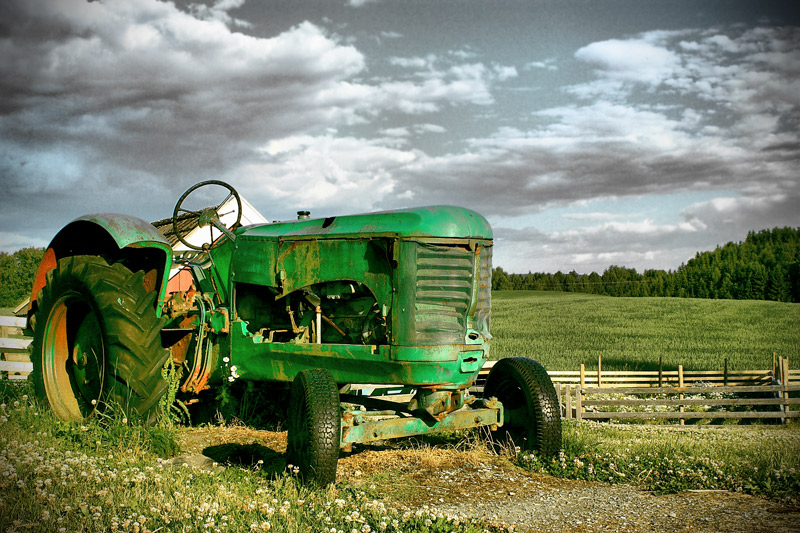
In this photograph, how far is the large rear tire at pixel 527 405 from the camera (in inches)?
202

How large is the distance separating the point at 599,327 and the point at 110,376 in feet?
117

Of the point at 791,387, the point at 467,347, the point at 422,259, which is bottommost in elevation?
the point at 791,387

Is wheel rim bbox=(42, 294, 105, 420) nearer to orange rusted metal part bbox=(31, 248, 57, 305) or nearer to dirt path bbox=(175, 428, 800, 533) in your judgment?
orange rusted metal part bbox=(31, 248, 57, 305)

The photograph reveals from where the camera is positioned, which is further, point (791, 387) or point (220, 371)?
point (791, 387)

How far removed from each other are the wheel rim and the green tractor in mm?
13

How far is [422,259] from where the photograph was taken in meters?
4.59

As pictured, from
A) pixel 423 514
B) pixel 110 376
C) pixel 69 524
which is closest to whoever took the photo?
pixel 69 524

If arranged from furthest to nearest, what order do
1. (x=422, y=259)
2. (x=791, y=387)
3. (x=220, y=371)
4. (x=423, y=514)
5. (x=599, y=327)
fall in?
→ (x=599, y=327)
(x=791, y=387)
(x=220, y=371)
(x=422, y=259)
(x=423, y=514)

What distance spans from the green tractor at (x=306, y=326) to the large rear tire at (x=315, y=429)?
0.03ft

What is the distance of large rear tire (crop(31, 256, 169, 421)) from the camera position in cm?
484

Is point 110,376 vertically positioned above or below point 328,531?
above

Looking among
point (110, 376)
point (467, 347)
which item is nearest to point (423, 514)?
point (467, 347)

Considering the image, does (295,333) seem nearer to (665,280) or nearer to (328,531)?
(328,531)

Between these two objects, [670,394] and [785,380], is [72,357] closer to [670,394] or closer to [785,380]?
[670,394]
